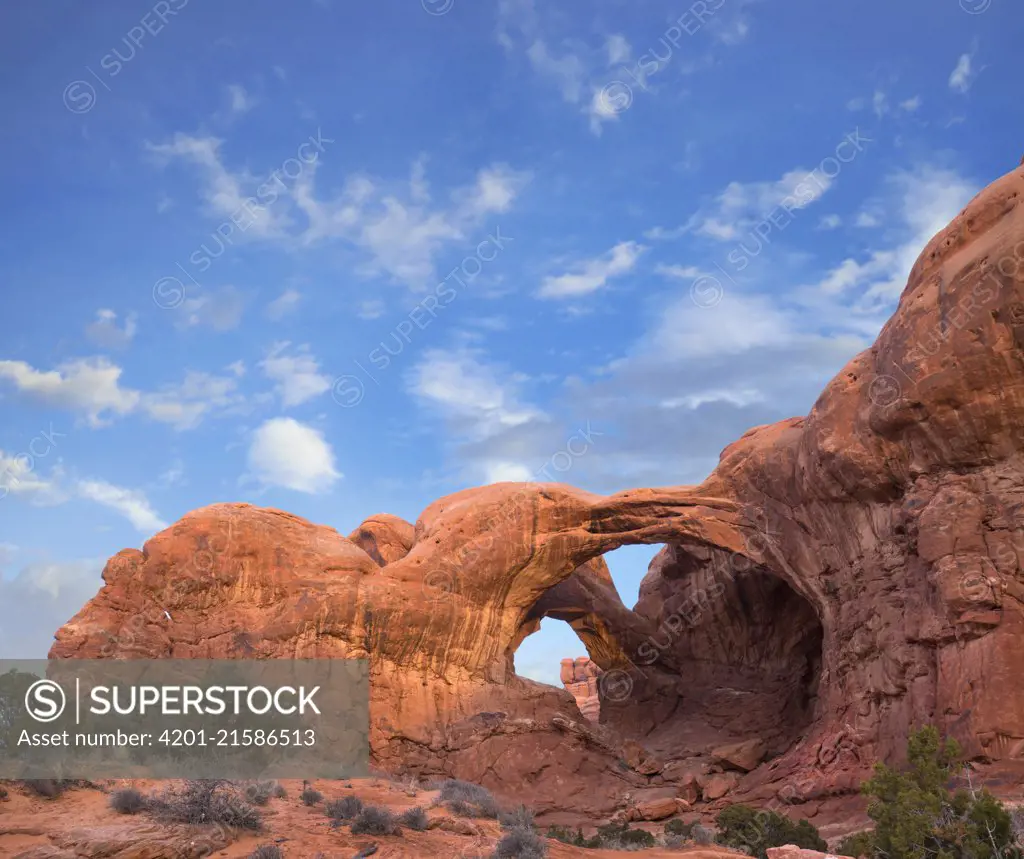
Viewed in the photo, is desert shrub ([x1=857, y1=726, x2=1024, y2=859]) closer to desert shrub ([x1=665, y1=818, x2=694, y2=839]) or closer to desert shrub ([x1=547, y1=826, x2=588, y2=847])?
desert shrub ([x1=547, y1=826, x2=588, y2=847])

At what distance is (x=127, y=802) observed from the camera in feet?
33.9

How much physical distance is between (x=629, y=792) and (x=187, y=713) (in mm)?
12382

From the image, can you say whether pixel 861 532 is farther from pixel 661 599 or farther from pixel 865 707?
pixel 661 599

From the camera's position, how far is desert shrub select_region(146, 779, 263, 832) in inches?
382

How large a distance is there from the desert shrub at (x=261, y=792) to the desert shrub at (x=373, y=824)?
5.22 feet

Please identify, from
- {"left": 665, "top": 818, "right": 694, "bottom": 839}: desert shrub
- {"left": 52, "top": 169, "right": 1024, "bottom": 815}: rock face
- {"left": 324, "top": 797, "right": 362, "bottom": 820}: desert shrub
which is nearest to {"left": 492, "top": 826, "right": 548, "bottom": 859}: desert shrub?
{"left": 324, "top": 797, "right": 362, "bottom": 820}: desert shrub

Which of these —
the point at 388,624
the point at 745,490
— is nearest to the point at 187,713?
the point at 388,624

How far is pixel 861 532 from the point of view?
22.7 m

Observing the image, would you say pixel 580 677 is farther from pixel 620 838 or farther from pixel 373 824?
pixel 373 824

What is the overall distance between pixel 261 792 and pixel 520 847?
3.78 meters

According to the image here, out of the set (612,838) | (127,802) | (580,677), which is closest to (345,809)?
(127,802)

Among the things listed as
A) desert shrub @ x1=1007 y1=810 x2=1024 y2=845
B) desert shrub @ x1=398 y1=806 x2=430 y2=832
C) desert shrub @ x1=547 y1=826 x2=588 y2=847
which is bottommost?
desert shrub @ x1=547 y1=826 x2=588 y2=847

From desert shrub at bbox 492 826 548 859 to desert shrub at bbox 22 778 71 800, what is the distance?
558 cm

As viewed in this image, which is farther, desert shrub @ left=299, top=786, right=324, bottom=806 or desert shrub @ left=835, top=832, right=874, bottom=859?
desert shrub @ left=835, top=832, right=874, bottom=859
